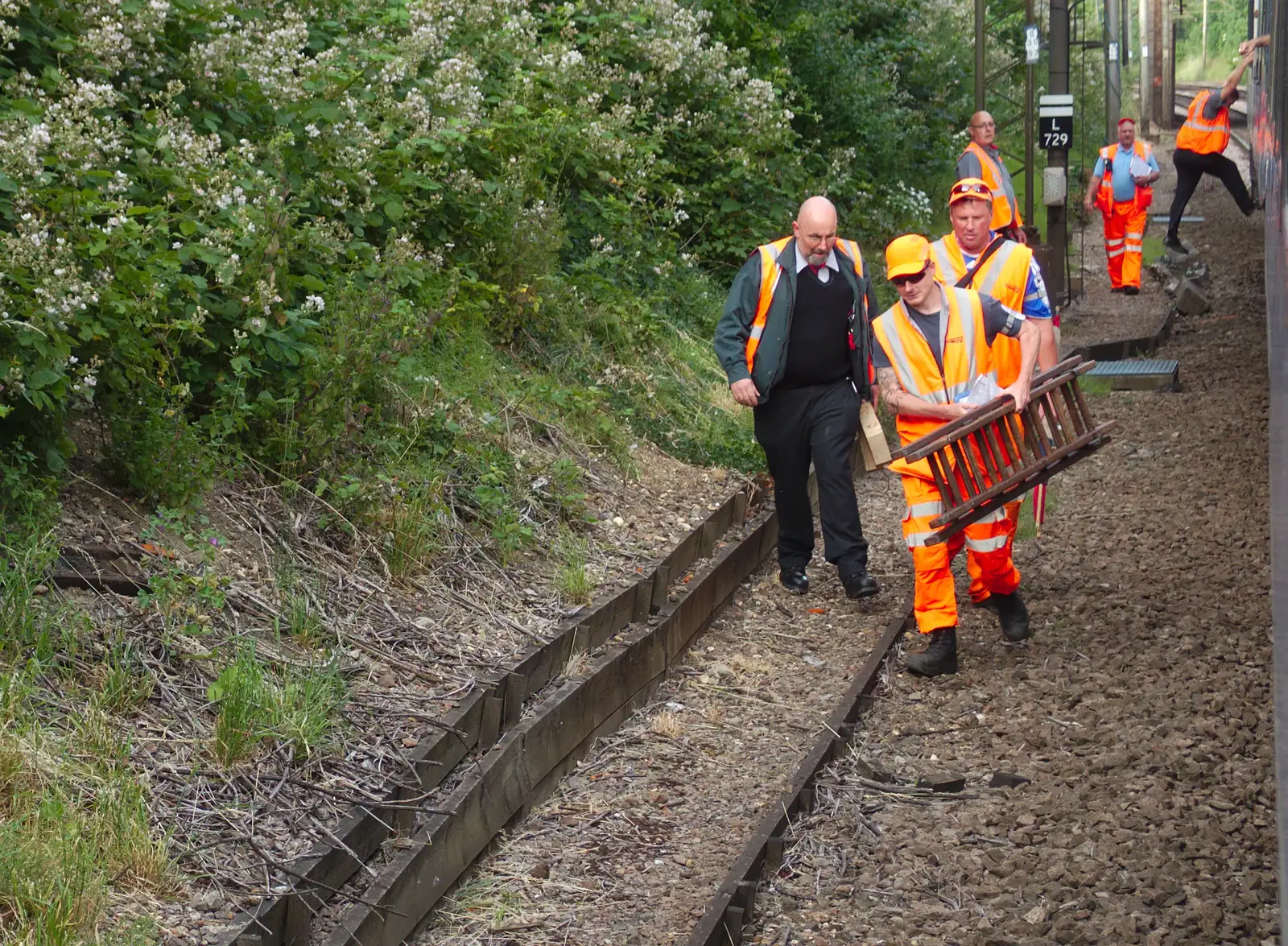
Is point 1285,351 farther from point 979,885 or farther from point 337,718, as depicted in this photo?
point 337,718

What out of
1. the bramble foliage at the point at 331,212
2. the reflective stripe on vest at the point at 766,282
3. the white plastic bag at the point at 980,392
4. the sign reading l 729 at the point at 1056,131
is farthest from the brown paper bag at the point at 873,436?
the sign reading l 729 at the point at 1056,131

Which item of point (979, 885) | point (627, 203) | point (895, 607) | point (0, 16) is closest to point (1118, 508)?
point (895, 607)

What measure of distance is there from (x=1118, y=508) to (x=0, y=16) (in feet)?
22.6

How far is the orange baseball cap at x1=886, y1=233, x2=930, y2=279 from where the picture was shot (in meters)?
6.79

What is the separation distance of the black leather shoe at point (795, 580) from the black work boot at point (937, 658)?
142cm

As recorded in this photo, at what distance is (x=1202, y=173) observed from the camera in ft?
60.2

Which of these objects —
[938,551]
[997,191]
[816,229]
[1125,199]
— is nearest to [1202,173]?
[1125,199]

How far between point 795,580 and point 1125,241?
1152 centimetres

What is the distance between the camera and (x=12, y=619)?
4750 mm

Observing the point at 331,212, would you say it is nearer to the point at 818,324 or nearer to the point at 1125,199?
the point at 818,324

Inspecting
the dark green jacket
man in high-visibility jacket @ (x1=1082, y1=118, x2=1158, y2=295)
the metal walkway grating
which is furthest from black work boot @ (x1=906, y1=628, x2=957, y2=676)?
man in high-visibility jacket @ (x1=1082, y1=118, x2=1158, y2=295)

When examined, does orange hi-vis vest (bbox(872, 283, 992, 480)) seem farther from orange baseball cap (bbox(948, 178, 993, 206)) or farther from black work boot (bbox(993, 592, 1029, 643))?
black work boot (bbox(993, 592, 1029, 643))

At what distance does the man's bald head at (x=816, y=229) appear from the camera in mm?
7797

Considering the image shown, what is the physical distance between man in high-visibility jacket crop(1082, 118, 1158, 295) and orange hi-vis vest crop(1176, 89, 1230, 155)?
0.51 metres
